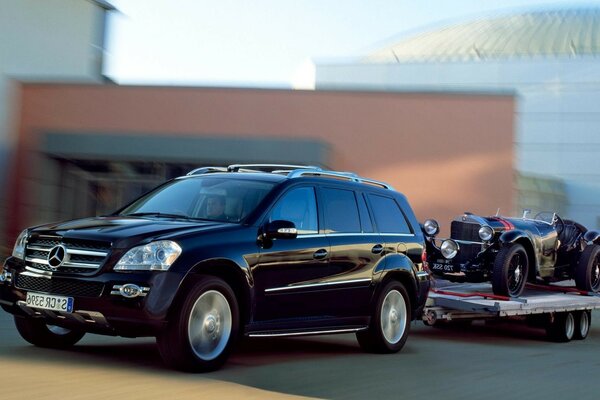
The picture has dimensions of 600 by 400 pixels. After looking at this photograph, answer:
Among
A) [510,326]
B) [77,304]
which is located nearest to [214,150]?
[510,326]

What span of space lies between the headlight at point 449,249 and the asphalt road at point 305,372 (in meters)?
1.49

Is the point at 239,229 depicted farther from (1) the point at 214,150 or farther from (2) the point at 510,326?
(1) the point at 214,150

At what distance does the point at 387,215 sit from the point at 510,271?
266cm

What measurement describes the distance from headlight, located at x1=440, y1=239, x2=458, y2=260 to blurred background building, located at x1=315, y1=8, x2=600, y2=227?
78.1ft

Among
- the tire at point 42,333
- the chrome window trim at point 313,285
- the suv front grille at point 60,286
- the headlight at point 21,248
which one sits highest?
the headlight at point 21,248

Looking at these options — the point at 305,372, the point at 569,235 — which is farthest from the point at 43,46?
the point at 305,372

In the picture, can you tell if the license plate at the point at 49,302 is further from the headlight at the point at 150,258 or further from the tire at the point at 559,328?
the tire at the point at 559,328

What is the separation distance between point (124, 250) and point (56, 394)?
54.8 inches

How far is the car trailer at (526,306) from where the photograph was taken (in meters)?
11.3

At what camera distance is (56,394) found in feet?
20.8

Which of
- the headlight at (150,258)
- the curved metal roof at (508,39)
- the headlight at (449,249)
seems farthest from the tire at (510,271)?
the curved metal roof at (508,39)

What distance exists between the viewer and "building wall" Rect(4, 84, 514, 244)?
25203 mm

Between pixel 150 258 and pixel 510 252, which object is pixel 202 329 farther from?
pixel 510 252

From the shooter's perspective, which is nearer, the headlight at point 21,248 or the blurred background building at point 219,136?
the headlight at point 21,248
